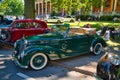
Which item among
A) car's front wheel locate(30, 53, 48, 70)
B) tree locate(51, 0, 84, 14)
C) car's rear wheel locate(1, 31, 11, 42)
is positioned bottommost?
car's front wheel locate(30, 53, 48, 70)

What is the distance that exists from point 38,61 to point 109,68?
2.90 meters

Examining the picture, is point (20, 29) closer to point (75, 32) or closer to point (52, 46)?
point (75, 32)

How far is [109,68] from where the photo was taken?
4.07 m

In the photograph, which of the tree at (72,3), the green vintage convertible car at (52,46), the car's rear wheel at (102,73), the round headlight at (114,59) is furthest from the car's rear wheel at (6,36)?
the tree at (72,3)

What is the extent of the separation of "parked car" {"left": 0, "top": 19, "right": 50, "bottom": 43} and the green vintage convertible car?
2583mm

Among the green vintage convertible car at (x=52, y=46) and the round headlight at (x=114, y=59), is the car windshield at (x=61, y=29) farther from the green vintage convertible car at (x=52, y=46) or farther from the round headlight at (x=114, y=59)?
the round headlight at (x=114, y=59)

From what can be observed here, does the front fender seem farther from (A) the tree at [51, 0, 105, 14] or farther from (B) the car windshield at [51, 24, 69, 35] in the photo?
(A) the tree at [51, 0, 105, 14]

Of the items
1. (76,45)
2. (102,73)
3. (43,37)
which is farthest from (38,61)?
(102,73)

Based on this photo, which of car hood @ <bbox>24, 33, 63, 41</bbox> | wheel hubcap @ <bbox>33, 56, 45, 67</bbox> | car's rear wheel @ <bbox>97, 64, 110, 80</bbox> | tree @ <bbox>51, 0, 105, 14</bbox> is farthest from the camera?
tree @ <bbox>51, 0, 105, 14</bbox>

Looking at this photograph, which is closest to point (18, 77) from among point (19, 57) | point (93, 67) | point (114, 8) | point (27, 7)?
point (19, 57)

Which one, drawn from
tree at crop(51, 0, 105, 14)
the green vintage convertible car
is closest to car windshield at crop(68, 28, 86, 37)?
the green vintage convertible car

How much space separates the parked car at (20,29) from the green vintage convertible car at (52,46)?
2.58 metres

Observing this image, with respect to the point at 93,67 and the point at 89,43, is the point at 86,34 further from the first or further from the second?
the point at 93,67

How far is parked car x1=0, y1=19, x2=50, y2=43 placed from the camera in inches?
382
